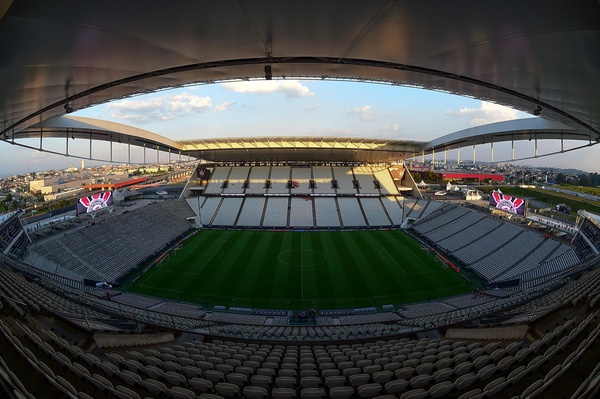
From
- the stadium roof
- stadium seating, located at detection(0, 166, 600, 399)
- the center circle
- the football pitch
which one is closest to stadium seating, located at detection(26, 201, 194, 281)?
stadium seating, located at detection(0, 166, 600, 399)

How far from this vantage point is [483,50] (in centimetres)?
630

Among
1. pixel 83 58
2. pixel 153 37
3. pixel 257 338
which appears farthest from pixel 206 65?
pixel 257 338

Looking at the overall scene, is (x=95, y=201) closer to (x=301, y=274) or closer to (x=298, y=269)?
(x=298, y=269)

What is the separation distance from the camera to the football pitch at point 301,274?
17250mm

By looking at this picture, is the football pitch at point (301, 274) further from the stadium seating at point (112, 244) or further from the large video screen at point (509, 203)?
the large video screen at point (509, 203)

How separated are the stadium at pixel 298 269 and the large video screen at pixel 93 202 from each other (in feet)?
4.56

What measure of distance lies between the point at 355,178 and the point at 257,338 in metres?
37.1

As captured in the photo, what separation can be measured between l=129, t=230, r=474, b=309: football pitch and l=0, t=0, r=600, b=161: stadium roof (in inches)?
498

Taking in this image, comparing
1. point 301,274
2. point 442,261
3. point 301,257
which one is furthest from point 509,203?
point 301,274

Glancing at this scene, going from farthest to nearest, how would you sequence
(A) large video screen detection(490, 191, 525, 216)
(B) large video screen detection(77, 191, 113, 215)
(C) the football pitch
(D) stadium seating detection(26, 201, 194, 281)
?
(B) large video screen detection(77, 191, 113, 215)
(A) large video screen detection(490, 191, 525, 216)
(D) stadium seating detection(26, 201, 194, 281)
(C) the football pitch

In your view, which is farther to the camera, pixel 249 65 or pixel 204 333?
pixel 204 333

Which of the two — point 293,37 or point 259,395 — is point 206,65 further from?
point 259,395

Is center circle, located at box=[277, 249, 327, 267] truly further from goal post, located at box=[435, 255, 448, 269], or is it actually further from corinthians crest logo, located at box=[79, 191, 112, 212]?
corinthians crest logo, located at box=[79, 191, 112, 212]

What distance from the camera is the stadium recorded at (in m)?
4.62
